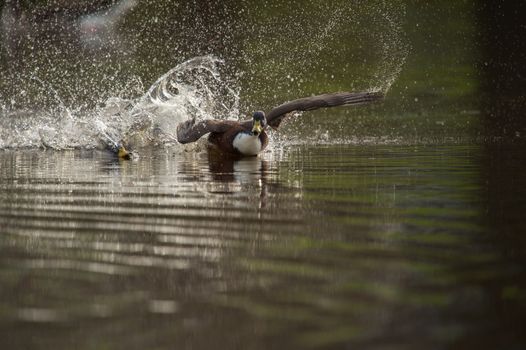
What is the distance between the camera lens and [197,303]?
3.65 m

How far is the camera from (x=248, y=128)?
13273 millimetres

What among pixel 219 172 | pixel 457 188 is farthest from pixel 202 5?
pixel 457 188

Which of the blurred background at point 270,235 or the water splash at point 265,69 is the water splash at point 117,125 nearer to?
the blurred background at point 270,235

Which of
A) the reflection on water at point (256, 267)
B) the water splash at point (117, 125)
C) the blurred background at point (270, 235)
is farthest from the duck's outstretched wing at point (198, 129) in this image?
the reflection on water at point (256, 267)

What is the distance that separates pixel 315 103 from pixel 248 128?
1090 mm

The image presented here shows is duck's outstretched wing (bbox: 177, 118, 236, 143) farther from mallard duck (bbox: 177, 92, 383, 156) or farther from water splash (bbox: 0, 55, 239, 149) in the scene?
water splash (bbox: 0, 55, 239, 149)

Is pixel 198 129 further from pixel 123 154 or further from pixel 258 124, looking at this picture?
pixel 123 154

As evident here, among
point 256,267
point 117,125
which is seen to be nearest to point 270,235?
point 256,267

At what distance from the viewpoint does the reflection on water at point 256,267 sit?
10.7ft

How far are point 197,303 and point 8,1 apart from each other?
70.6 feet

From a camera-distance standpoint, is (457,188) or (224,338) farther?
(457,188)

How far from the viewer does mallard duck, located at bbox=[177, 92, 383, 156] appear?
41.8 feet

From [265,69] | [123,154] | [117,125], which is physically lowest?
[123,154]

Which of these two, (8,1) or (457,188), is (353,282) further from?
(8,1)
